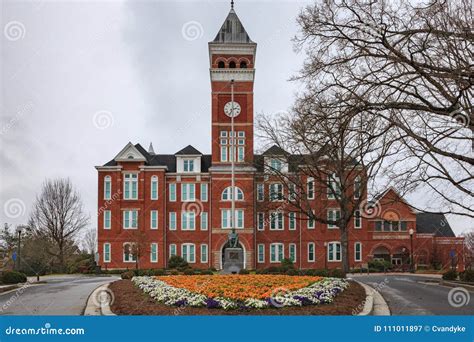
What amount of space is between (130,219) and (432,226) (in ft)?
111

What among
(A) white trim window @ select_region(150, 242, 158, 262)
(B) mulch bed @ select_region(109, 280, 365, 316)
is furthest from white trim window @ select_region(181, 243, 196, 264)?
(B) mulch bed @ select_region(109, 280, 365, 316)

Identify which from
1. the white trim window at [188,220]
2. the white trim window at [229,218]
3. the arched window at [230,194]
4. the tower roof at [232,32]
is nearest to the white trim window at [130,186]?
the white trim window at [188,220]

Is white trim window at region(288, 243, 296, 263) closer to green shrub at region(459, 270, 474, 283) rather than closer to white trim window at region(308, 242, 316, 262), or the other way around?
white trim window at region(308, 242, 316, 262)

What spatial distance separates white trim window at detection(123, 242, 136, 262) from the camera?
4541 cm

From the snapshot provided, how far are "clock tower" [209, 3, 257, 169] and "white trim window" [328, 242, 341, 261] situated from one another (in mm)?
12493

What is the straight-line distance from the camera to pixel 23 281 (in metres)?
24.2

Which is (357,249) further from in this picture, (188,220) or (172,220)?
(172,220)

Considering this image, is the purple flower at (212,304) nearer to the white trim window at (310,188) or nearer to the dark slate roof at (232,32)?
the white trim window at (310,188)

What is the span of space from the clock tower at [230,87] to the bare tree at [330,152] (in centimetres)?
926

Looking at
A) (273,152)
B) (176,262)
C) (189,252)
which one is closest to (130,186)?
(189,252)

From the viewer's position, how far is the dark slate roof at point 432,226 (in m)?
61.4

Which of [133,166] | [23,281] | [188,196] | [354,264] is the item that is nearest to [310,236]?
[354,264]

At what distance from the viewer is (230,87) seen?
51594 mm

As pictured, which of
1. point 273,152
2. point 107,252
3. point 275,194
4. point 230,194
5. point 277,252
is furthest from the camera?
point 277,252
